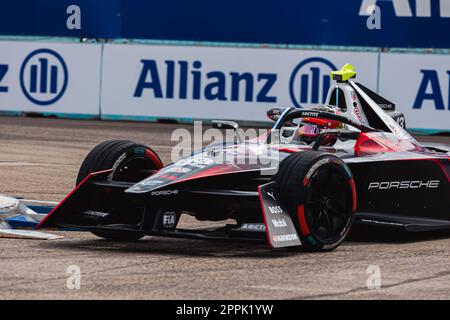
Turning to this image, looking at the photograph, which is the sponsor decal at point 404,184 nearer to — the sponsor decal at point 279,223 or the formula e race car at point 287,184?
A: the formula e race car at point 287,184

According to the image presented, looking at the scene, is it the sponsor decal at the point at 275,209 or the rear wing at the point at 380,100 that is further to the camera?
the rear wing at the point at 380,100

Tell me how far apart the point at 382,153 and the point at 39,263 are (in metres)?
3.14

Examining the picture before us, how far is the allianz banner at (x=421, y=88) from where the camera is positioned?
18391mm

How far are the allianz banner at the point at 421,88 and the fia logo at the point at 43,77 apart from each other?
5373mm

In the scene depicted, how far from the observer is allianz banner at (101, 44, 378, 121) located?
747 inches

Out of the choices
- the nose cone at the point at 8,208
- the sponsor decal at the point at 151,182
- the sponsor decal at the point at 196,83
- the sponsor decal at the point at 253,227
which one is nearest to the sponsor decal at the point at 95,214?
the sponsor decal at the point at 151,182

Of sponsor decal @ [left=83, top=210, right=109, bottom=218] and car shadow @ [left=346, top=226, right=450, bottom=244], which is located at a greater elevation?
sponsor decal @ [left=83, top=210, right=109, bottom=218]

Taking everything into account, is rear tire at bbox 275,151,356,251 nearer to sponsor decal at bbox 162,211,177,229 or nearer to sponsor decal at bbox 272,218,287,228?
sponsor decal at bbox 272,218,287,228

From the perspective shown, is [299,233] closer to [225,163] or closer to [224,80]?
[225,163]

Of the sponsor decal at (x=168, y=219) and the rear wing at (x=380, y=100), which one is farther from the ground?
the rear wing at (x=380, y=100)

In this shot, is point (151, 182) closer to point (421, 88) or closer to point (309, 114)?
point (309, 114)

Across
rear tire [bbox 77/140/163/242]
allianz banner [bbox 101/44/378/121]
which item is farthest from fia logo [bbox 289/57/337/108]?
rear tire [bbox 77/140/163/242]

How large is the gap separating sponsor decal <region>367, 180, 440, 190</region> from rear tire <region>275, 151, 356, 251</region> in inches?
25.9
